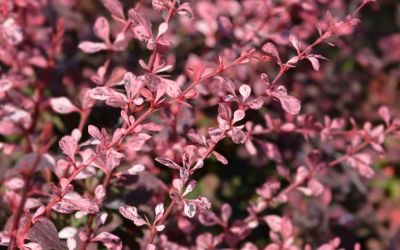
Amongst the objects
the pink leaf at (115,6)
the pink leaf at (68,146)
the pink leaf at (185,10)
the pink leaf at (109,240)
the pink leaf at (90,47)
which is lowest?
the pink leaf at (109,240)

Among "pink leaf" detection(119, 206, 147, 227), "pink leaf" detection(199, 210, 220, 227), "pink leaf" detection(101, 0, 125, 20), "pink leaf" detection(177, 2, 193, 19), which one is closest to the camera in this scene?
"pink leaf" detection(119, 206, 147, 227)

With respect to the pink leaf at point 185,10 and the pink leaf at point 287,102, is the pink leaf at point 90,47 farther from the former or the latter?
the pink leaf at point 287,102

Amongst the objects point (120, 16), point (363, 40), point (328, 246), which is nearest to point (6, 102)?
point (120, 16)

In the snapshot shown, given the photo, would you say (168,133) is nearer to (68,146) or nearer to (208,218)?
(208,218)

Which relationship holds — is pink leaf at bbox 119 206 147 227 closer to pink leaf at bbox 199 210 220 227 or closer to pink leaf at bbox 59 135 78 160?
pink leaf at bbox 59 135 78 160

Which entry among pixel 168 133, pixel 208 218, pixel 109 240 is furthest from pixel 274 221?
pixel 109 240

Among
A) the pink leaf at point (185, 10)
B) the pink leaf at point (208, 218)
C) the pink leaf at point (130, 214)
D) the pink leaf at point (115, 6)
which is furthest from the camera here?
the pink leaf at point (208, 218)

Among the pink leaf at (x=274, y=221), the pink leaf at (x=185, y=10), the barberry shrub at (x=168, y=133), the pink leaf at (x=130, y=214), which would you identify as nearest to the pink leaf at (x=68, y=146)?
the barberry shrub at (x=168, y=133)

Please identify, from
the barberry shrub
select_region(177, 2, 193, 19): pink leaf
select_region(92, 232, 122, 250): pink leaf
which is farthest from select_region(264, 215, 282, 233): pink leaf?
select_region(177, 2, 193, 19): pink leaf

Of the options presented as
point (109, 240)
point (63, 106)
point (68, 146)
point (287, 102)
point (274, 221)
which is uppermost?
point (287, 102)
